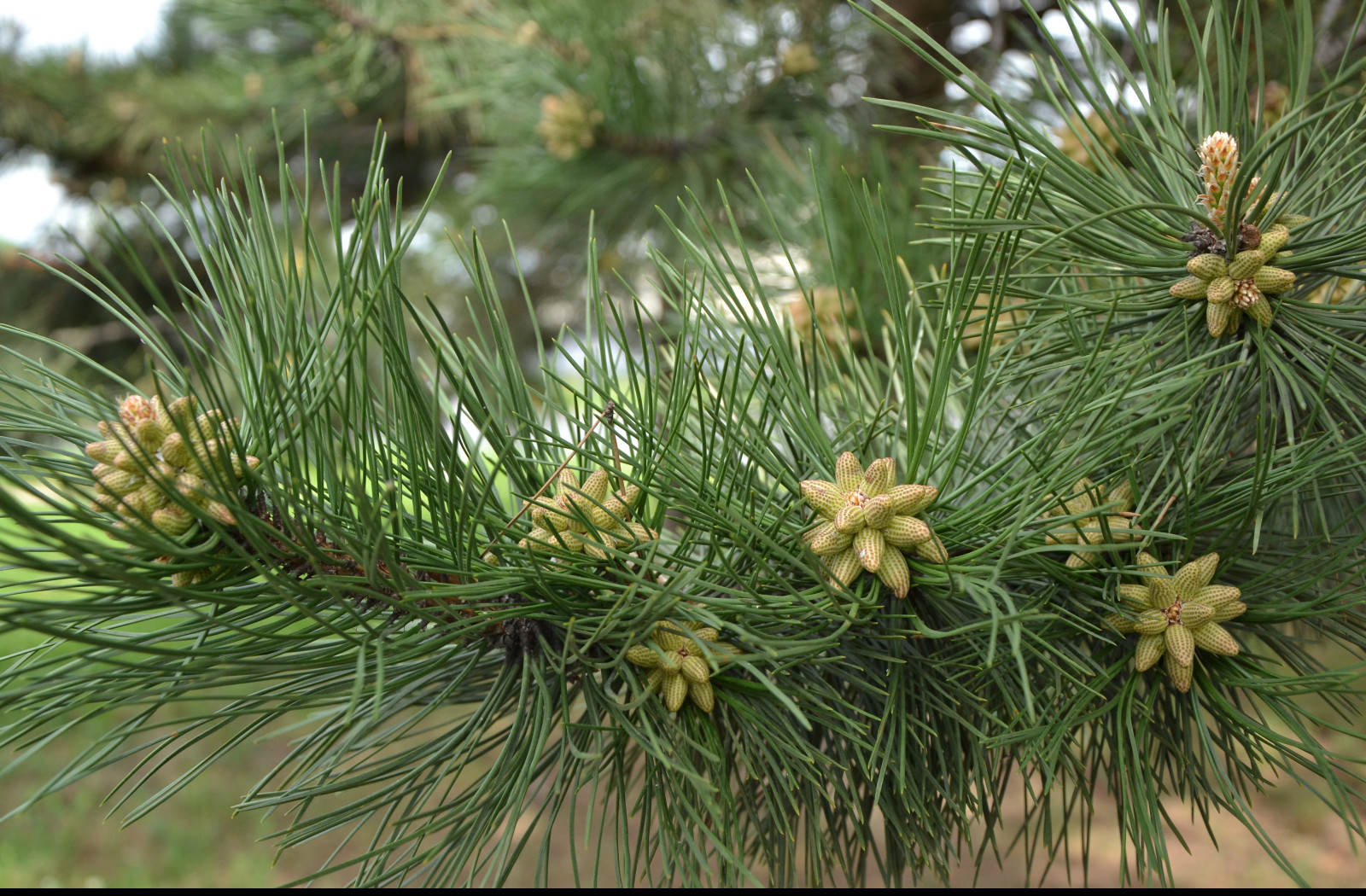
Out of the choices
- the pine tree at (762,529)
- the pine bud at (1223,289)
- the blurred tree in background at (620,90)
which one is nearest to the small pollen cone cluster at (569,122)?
the blurred tree in background at (620,90)

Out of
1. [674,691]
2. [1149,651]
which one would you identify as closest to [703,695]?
[674,691]

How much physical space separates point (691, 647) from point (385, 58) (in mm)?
1140

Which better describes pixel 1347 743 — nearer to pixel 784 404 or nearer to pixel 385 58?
pixel 784 404

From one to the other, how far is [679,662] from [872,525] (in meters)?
0.09

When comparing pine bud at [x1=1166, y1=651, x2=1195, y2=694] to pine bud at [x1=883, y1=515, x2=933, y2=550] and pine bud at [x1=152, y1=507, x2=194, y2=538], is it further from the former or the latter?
pine bud at [x1=152, y1=507, x2=194, y2=538]

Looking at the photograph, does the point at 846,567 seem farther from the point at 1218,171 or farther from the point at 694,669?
the point at 1218,171

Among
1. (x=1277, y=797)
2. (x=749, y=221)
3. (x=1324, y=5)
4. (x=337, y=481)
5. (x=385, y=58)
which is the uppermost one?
(x=385, y=58)

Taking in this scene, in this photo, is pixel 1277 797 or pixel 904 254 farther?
pixel 1277 797

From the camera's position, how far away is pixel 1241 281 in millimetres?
309

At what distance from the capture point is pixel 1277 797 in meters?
1.71

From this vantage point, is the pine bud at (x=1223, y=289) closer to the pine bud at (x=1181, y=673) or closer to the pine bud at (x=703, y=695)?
the pine bud at (x=1181, y=673)

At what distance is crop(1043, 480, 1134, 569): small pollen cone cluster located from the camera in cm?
31

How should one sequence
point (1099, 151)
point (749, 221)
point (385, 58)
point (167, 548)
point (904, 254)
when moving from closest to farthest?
point (167, 548) → point (1099, 151) → point (904, 254) → point (749, 221) → point (385, 58)

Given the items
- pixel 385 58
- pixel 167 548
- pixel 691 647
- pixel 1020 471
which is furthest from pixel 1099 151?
pixel 385 58
